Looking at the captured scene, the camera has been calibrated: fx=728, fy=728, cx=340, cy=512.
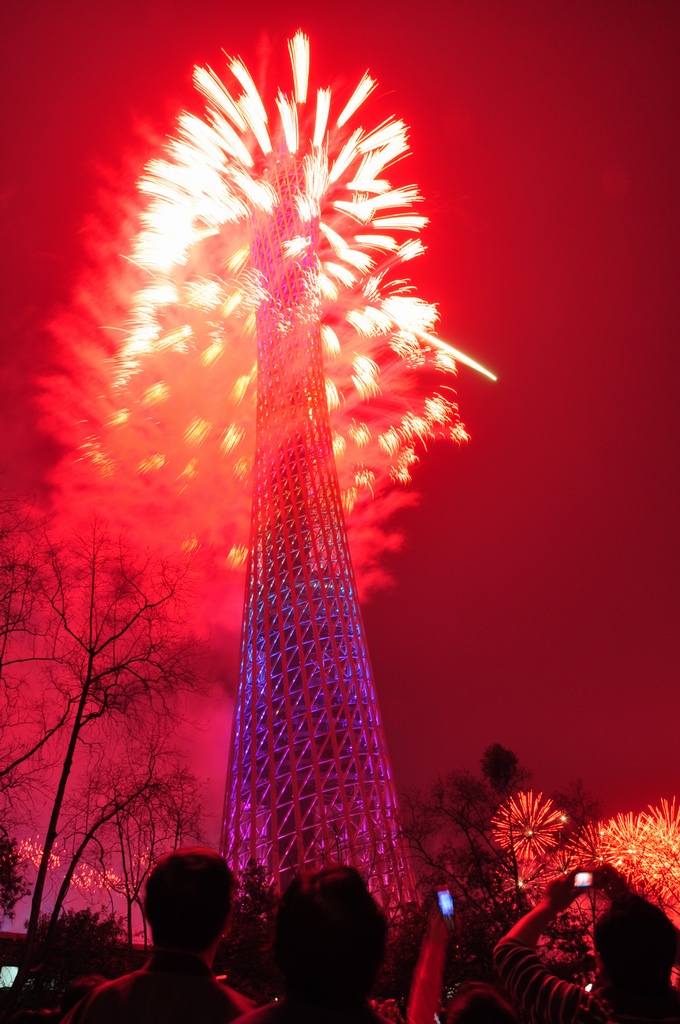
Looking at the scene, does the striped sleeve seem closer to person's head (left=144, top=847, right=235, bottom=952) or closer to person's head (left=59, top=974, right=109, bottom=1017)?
person's head (left=144, top=847, right=235, bottom=952)

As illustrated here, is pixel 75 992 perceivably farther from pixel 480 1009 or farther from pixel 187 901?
pixel 480 1009

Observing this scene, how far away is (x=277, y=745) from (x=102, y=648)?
16.0 m

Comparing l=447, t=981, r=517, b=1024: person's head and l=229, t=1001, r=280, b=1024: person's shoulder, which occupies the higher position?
l=229, t=1001, r=280, b=1024: person's shoulder

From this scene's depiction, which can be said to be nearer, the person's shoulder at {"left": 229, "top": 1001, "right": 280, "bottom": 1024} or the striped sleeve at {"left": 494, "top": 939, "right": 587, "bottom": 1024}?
the person's shoulder at {"left": 229, "top": 1001, "right": 280, "bottom": 1024}

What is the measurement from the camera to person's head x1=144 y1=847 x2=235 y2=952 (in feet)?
8.90

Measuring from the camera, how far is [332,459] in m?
30.1

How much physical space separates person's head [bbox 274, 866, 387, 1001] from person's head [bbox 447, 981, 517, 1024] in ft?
3.33

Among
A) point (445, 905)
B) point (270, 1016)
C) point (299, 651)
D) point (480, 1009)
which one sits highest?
point (299, 651)

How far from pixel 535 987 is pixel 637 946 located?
467mm

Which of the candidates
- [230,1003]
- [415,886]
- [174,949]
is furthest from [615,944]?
[415,886]

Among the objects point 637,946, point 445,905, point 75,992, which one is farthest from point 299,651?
point 637,946

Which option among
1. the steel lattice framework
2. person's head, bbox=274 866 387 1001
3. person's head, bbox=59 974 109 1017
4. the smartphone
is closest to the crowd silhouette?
person's head, bbox=274 866 387 1001

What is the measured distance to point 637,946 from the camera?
269cm

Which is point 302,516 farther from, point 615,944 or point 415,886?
point 615,944
